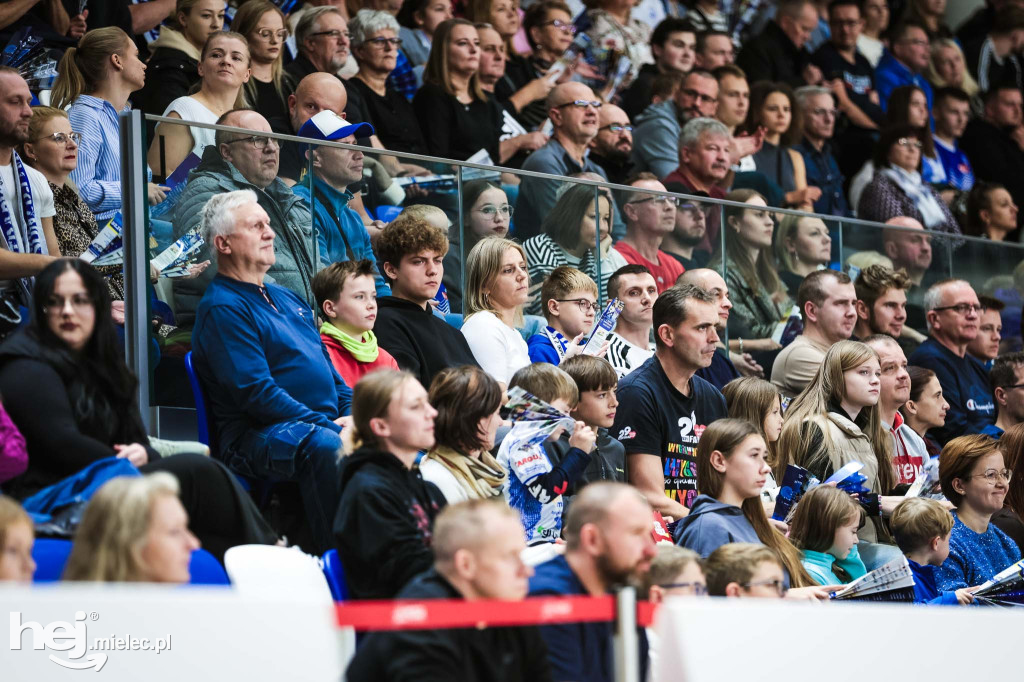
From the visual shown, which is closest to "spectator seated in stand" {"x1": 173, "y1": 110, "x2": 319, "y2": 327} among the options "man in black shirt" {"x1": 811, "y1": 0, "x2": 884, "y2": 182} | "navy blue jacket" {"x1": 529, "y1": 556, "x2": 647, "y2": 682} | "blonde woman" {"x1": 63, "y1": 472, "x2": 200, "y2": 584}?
"blonde woman" {"x1": 63, "y1": 472, "x2": 200, "y2": 584}

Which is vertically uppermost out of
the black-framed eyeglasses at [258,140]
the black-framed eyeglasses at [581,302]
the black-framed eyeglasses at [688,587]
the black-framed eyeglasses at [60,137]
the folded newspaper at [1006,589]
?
the black-framed eyeglasses at [60,137]

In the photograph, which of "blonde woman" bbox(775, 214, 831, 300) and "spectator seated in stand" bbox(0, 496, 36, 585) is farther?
"blonde woman" bbox(775, 214, 831, 300)

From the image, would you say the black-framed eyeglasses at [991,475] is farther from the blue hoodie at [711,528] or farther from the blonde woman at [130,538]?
the blonde woman at [130,538]

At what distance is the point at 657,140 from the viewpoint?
309 inches

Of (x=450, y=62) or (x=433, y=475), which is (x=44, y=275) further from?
(x=450, y=62)

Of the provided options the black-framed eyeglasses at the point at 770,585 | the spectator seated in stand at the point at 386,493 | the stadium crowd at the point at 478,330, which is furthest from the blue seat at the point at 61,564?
the black-framed eyeglasses at the point at 770,585

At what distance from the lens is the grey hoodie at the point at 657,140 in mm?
7770

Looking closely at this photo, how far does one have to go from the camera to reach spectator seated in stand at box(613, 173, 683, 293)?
6066 mm

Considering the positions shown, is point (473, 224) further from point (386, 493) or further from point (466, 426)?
point (386, 493)

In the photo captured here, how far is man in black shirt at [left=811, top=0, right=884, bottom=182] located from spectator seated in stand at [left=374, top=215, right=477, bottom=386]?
16.7ft

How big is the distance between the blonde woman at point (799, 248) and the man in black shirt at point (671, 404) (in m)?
1.22

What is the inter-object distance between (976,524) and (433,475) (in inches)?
98.4

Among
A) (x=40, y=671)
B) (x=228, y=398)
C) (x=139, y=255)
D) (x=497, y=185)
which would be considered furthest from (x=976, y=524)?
(x=40, y=671)

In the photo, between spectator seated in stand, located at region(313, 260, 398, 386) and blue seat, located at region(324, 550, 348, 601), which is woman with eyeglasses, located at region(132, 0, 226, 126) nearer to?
spectator seated in stand, located at region(313, 260, 398, 386)
